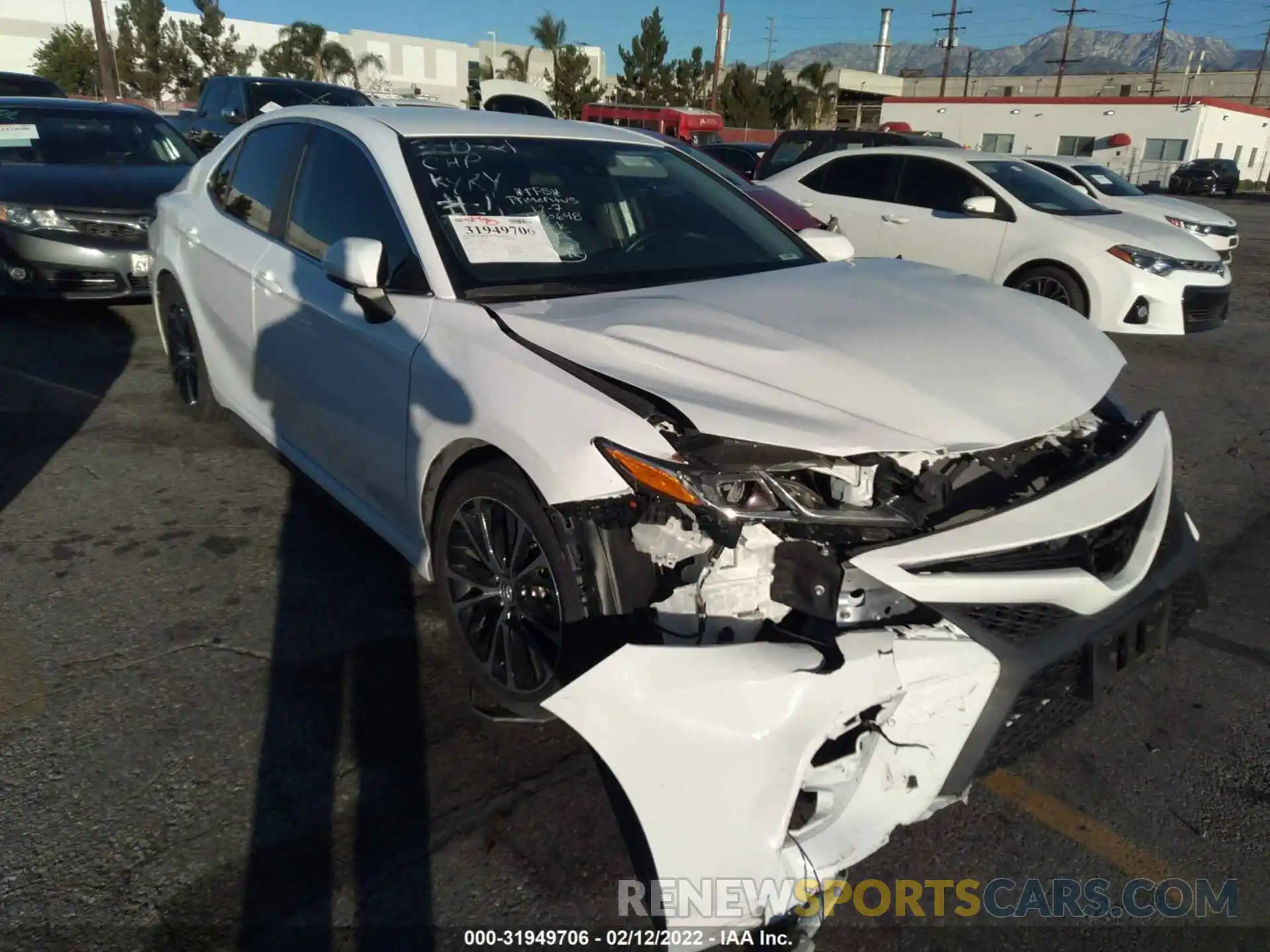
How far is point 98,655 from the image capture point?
3.09 m

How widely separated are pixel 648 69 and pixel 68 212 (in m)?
46.8

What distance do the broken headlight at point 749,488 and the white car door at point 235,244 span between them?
7.84 feet

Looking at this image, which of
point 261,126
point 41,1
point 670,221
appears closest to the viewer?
point 670,221

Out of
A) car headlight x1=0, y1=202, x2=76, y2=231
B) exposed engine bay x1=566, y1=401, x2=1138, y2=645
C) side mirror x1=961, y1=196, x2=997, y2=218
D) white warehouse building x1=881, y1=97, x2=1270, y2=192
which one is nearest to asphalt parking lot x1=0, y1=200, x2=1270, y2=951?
exposed engine bay x1=566, y1=401, x2=1138, y2=645

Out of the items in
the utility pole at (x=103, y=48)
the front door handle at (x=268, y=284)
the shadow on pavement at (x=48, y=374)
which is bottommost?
the shadow on pavement at (x=48, y=374)

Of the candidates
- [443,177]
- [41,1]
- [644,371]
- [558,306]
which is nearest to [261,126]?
[443,177]

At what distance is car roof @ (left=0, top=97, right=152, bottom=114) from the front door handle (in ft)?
20.3

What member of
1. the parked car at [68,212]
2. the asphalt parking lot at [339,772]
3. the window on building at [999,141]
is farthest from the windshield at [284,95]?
the window on building at [999,141]

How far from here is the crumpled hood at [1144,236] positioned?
7.68 m

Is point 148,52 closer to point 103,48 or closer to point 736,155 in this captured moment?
point 103,48

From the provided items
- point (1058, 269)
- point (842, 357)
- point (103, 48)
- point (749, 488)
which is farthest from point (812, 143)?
point (103, 48)

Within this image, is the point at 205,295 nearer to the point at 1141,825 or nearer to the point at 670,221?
the point at 670,221

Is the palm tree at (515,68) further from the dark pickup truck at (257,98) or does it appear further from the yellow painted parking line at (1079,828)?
the yellow painted parking line at (1079,828)

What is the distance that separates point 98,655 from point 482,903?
1.73 m
